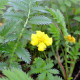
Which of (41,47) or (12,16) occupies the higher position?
(12,16)

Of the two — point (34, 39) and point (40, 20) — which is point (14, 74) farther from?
point (40, 20)

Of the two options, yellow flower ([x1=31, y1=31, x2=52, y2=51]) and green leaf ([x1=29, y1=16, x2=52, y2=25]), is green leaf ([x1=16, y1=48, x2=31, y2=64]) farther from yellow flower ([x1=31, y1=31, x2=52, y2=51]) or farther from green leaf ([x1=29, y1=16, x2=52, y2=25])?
green leaf ([x1=29, y1=16, x2=52, y2=25])

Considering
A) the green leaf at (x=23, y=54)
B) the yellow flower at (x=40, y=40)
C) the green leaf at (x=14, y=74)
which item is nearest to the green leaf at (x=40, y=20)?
the yellow flower at (x=40, y=40)

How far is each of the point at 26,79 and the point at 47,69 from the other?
13.5 inches

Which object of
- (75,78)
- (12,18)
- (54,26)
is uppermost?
(12,18)

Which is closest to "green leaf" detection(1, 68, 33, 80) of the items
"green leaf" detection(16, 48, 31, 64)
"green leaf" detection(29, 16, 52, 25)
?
"green leaf" detection(16, 48, 31, 64)

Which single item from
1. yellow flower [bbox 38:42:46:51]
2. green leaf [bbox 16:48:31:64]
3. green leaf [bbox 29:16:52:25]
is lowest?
green leaf [bbox 16:48:31:64]

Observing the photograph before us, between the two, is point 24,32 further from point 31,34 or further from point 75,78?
point 75,78

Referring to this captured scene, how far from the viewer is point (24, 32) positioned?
94cm

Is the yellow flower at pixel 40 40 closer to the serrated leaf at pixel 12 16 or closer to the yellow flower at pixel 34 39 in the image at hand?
the yellow flower at pixel 34 39

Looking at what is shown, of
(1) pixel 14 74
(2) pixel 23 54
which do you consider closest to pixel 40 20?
(2) pixel 23 54

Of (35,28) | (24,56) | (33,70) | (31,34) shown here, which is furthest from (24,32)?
(35,28)

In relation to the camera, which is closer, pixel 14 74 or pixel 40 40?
pixel 14 74

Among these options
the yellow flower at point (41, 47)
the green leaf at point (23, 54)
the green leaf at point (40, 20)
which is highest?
the green leaf at point (40, 20)
